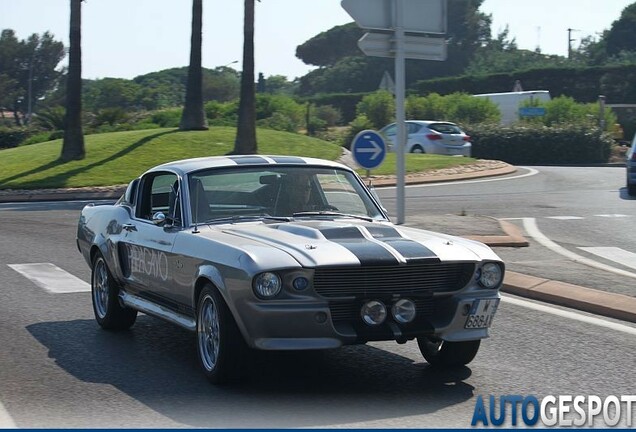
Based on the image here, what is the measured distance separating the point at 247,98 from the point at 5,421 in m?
25.0

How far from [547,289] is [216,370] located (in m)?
5.07

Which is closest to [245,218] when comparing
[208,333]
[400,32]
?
[208,333]

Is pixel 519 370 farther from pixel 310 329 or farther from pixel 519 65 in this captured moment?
pixel 519 65

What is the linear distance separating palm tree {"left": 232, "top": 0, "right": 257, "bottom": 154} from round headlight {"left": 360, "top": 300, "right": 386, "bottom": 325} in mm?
23566

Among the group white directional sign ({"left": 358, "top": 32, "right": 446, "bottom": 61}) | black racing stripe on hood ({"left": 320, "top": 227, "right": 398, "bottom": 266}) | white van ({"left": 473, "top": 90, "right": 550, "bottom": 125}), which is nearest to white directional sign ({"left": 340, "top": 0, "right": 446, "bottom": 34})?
white directional sign ({"left": 358, "top": 32, "right": 446, "bottom": 61})

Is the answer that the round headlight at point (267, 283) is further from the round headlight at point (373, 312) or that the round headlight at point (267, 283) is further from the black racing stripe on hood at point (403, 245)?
the black racing stripe on hood at point (403, 245)

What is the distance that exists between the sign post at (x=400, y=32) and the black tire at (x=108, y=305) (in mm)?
6889

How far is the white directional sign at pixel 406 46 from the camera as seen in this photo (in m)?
16.0

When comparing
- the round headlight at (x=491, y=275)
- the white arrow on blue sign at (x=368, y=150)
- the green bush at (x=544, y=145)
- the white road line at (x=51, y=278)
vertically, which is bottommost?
the white road line at (x=51, y=278)

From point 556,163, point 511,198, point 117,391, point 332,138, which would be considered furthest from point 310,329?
point 332,138

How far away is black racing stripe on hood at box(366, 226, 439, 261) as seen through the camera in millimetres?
7258

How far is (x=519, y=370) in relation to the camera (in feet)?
26.2

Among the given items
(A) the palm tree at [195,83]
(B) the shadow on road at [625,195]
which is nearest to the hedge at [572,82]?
(A) the palm tree at [195,83]

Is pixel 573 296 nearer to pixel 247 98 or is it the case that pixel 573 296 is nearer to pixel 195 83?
pixel 247 98
